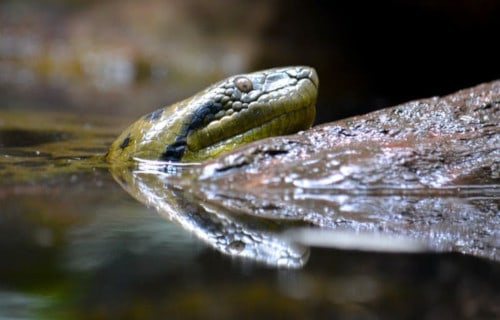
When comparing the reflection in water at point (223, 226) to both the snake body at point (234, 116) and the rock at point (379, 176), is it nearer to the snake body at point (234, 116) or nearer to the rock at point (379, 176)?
the rock at point (379, 176)

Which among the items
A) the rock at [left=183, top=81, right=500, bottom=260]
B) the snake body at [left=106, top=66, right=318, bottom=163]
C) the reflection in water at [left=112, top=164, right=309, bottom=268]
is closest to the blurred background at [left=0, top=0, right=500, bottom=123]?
the snake body at [left=106, top=66, right=318, bottom=163]

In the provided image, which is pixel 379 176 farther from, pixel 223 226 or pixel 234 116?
pixel 234 116

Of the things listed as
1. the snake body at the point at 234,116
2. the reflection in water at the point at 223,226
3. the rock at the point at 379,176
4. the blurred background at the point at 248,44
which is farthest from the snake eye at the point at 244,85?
the blurred background at the point at 248,44

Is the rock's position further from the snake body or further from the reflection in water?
the snake body

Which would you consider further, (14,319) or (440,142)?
(440,142)

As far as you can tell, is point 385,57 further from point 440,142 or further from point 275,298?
point 275,298

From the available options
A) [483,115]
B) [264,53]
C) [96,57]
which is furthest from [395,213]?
[96,57]
